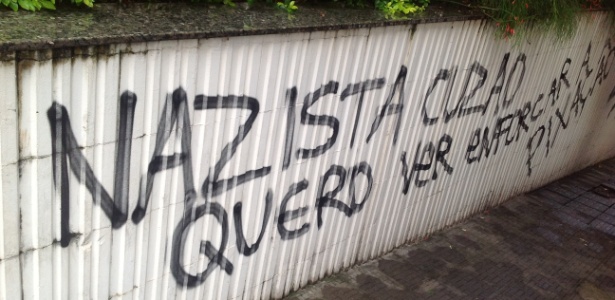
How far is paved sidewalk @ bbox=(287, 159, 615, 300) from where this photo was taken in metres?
5.45

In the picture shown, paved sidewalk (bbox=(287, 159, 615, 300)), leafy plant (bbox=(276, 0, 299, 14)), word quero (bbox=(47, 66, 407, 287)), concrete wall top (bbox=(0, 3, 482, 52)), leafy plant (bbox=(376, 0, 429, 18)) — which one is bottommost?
paved sidewalk (bbox=(287, 159, 615, 300))

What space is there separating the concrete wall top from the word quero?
1.11 ft

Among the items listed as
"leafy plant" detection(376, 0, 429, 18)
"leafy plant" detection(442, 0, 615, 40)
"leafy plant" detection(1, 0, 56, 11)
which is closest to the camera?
"leafy plant" detection(1, 0, 56, 11)


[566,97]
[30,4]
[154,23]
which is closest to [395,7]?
[154,23]

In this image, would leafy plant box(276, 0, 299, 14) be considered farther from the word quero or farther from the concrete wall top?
the word quero

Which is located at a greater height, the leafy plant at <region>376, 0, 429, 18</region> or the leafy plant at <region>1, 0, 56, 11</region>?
the leafy plant at <region>376, 0, 429, 18</region>

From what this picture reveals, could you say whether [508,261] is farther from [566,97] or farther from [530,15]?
[566,97]

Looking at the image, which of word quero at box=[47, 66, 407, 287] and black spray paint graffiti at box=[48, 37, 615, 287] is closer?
word quero at box=[47, 66, 407, 287]

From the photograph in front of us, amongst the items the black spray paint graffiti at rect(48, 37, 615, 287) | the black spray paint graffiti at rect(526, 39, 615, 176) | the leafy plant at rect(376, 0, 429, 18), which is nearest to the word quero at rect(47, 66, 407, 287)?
the black spray paint graffiti at rect(48, 37, 615, 287)

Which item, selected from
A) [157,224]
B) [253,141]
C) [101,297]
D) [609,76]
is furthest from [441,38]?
[609,76]

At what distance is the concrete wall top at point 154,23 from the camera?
8.47ft

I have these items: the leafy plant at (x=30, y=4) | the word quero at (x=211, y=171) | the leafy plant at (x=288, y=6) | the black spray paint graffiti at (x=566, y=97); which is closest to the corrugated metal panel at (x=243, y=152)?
the word quero at (x=211, y=171)

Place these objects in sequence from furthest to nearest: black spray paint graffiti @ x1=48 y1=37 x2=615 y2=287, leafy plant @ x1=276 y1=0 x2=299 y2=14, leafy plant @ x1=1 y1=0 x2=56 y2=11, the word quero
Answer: leafy plant @ x1=276 y1=0 x2=299 y2=14 → black spray paint graffiti @ x1=48 y1=37 x2=615 y2=287 → the word quero → leafy plant @ x1=1 y1=0 x2=56 y2=11

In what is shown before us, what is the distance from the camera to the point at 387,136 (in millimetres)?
5113
